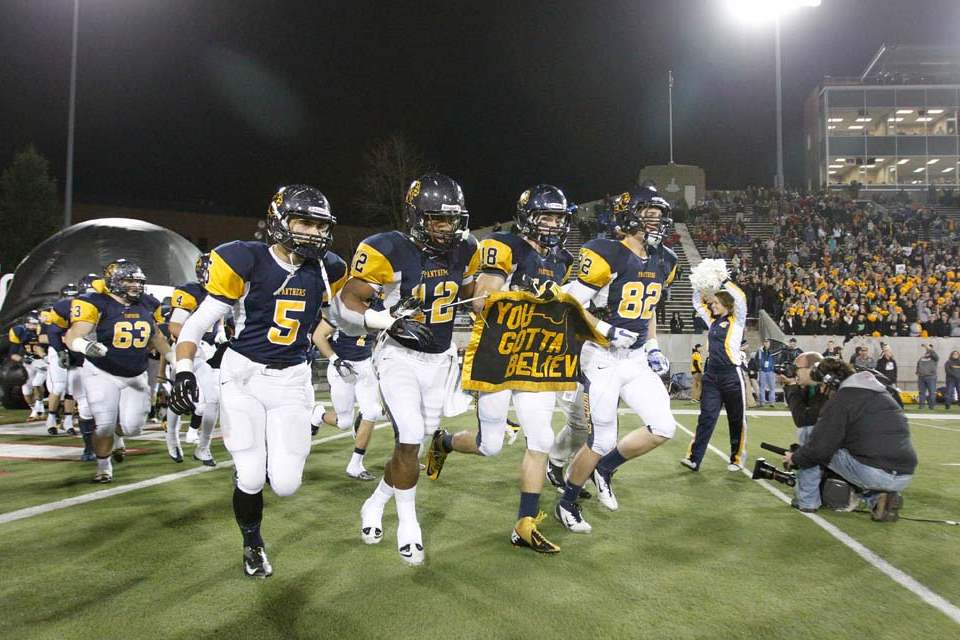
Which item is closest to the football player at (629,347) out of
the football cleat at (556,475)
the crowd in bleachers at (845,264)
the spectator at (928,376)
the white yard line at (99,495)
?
the football cleat at (556,475)

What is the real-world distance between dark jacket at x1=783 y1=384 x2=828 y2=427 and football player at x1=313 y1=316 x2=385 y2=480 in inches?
156

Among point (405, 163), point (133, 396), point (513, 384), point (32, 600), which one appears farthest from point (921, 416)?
point (405, 163)

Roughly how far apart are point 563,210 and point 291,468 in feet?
9.44

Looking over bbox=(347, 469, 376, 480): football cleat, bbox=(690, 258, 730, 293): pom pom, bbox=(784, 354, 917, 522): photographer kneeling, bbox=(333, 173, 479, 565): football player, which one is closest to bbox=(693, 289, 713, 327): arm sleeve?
bbox=(690, 258, 730, 293): pom pom

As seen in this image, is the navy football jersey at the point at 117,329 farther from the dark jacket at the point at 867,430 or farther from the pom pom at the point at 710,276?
the dark jacket at the point at 867,430

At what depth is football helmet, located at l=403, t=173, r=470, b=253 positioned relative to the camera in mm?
4586

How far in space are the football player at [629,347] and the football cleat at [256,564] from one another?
2194mm

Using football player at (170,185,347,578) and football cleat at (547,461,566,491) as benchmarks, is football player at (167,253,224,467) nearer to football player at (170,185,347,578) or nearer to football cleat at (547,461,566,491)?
football player at (170,185,347,578)

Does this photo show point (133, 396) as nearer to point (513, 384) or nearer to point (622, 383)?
point (513, 384)

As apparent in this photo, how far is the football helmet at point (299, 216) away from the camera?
170 inches

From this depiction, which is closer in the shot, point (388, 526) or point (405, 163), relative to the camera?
point (388, 526)

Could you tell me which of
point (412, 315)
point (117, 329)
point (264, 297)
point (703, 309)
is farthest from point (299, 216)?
point (703, 309)

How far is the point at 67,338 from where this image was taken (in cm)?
692

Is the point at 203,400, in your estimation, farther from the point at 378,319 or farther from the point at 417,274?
the point at 378,319
